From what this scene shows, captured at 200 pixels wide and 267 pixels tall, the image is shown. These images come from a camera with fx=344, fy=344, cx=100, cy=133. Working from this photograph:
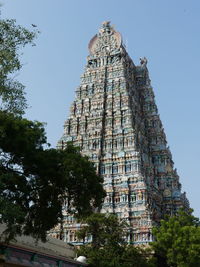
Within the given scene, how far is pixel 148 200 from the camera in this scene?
3684 centimetres

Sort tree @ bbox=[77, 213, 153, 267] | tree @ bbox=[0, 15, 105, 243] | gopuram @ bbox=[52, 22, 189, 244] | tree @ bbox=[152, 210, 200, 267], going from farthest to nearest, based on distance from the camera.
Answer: gopuram @ bbox=[52, 22, 189, 244], tree @ bbox=[152, 210, 200, 267], tree @ bbox=[77, 213, 153, 267], tree @ bbox=[0, 15, 105, 243]

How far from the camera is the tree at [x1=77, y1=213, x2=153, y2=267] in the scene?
2519 centimetres

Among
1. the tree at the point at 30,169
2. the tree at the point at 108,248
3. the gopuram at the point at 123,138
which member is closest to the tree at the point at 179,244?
the tree at the point at 108,248

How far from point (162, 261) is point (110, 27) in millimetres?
36450

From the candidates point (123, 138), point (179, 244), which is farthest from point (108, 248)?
point (123, 138)

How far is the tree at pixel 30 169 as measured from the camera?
1502 cm

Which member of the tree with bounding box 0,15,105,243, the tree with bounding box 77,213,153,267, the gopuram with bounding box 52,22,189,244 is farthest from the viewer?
the gopuram with bounding box 52,22,189,244

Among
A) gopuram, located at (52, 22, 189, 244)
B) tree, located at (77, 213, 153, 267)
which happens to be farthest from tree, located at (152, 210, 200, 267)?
gopuram, located at (52, 22, 189, 244)

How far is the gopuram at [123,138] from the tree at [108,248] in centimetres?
772

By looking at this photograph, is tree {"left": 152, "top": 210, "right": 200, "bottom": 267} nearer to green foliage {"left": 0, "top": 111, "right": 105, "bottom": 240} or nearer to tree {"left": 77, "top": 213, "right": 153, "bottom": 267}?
tree {"left": 77, "top": 213, "right": 153, "bottom": 267}

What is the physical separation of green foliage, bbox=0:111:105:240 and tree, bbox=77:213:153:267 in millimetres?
8795

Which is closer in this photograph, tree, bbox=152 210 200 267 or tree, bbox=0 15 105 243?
tree, bbox=0 15 105 243

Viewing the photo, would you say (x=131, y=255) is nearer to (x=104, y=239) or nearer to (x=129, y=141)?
(x=104, y=239)

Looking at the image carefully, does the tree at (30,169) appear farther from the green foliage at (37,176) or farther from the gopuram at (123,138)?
the gopuram at (123,138)
